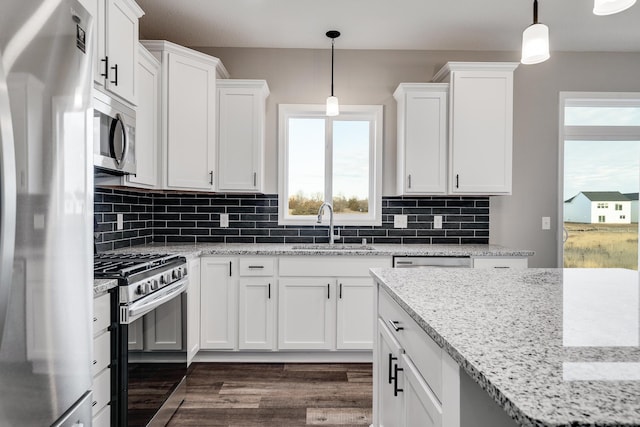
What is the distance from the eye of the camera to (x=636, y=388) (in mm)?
579

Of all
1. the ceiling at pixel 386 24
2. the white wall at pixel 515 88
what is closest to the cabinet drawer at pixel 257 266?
the white wall at pixel 515 88

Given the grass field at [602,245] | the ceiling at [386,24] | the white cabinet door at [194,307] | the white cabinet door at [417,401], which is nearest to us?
the white cabinet door at [417,401]

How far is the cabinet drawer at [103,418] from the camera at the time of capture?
4.75 feet

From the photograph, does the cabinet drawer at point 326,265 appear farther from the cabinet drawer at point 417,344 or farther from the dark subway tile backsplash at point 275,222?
the cabinet drawer at point 417,344

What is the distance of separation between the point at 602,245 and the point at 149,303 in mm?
3878

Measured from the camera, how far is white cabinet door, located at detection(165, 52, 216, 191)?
109 inches

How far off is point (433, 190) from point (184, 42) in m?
2.48

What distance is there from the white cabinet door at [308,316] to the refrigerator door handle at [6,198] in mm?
2167

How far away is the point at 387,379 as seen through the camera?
153 cm

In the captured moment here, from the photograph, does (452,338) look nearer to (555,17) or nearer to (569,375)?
(569,375)

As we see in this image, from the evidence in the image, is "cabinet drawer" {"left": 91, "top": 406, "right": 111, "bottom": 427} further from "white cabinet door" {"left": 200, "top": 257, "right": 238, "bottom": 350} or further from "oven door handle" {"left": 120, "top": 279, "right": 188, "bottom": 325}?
"white cabinet door" {"left": 200, "top": 257, "right": 238, "bottom": 350}

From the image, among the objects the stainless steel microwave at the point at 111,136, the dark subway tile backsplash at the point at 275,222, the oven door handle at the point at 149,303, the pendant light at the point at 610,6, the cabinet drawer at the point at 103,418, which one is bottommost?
the cabinet drawer at the point at 103,418

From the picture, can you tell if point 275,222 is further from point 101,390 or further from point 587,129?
point 587,129

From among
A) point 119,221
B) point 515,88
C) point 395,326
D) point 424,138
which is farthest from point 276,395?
point 515,88
